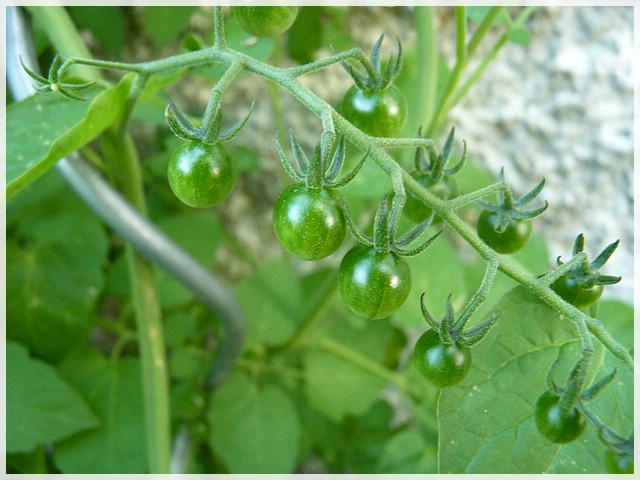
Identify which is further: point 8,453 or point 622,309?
point 8,453

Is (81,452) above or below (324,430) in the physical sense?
above

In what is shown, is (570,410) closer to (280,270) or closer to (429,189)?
(429,189)

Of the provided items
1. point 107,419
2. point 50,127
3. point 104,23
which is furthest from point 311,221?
point 104,23

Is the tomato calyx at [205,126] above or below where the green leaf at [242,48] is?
above

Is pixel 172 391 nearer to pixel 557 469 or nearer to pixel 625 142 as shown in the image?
pixel 557 469

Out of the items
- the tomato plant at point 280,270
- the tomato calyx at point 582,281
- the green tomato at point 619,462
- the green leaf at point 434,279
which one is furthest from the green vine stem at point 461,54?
the green tomato at point 619,462

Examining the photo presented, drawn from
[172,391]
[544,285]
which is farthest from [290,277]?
[544,285]

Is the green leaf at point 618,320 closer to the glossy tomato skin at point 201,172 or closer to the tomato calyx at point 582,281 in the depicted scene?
the tomato calyx at point 582,281
